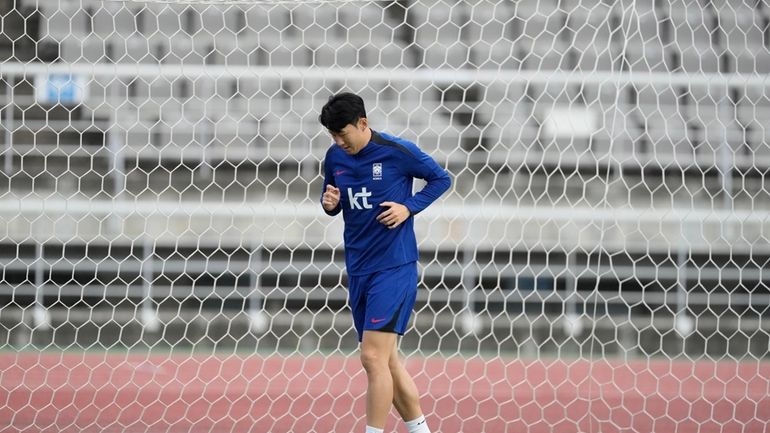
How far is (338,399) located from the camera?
547 cm

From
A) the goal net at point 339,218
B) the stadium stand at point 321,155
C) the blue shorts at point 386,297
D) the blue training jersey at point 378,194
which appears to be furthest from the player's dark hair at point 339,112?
the stadium stand at point 321,155

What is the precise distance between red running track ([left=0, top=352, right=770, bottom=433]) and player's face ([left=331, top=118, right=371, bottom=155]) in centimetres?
161

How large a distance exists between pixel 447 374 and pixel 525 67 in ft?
14.9

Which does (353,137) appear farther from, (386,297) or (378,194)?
(386,297)

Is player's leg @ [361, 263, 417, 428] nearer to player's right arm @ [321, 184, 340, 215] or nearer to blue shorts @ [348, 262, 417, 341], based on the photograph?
blue shorts @ [348, 262, 417, 341]

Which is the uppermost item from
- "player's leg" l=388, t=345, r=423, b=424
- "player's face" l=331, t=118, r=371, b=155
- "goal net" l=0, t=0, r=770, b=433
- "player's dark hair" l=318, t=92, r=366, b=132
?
"player's dark hair" l=318, t=92, r=366, b=132

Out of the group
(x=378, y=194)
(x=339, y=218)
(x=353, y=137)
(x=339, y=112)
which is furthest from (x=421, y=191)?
(x=339, y=218)

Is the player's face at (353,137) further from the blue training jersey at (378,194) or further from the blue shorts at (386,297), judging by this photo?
the blue shorts at (386,297)

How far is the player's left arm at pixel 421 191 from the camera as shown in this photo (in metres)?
3.15

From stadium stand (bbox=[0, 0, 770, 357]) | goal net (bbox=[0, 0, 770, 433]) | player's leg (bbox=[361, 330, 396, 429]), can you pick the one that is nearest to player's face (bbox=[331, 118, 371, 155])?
player's leg (bbox=[361, 330, 396, 429])

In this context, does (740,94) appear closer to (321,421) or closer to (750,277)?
(750,277)

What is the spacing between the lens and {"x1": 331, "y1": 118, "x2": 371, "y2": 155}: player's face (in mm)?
3109

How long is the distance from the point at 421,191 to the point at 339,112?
42 centimetres

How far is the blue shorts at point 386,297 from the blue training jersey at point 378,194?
0.09 ft
